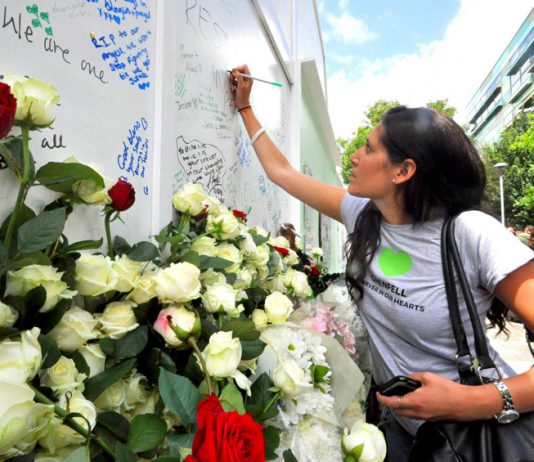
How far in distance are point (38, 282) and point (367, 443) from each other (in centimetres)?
56

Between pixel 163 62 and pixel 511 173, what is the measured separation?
20920mm

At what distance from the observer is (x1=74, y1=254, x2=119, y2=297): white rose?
0.54m

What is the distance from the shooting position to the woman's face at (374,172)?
3.91 feet

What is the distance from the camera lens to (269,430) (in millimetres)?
522

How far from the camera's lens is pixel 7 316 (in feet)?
1.37

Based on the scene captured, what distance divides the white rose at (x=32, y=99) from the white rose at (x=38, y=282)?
0.62ft

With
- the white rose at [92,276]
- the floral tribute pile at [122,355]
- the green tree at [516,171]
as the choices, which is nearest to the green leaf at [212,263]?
the floral tribute pile at [122,355]

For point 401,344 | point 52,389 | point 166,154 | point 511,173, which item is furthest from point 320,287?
point 511,173

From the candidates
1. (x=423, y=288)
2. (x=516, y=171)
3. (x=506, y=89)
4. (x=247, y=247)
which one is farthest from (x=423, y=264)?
(x=506, y=89)

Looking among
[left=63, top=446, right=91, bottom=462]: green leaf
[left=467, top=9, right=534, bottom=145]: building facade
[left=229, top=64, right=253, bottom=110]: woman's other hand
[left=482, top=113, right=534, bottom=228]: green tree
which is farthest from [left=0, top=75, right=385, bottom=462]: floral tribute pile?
[left=467, top=9, right=534, bottom=145]: building facade

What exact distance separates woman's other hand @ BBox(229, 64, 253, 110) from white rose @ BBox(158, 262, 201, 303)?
3.94ft

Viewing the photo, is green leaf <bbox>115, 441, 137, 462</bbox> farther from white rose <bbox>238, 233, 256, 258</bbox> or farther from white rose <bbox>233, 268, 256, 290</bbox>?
white rose <bbox>238, 233, 256, 258</bbox>

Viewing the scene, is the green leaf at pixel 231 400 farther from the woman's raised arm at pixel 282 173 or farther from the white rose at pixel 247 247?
the woman's raised arm at pixel 282 173

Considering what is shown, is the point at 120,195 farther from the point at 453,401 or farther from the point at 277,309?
the point at 453,401
